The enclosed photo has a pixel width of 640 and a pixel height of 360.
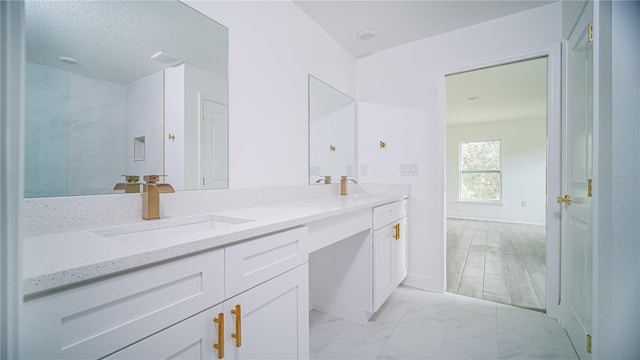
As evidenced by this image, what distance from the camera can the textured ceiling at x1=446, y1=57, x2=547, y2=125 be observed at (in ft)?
10.7

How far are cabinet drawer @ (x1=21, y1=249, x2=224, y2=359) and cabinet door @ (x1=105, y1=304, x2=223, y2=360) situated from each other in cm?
2

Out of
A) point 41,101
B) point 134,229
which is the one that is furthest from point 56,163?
point 134,229

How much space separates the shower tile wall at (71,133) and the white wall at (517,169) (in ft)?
22.9

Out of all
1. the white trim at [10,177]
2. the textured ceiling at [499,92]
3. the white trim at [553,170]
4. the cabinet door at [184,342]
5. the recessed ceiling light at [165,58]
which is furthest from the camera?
the textured ceiling at [499,92]

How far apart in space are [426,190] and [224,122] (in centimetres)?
184

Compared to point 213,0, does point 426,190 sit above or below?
below

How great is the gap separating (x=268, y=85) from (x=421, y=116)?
1.47m

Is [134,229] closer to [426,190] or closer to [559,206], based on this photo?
[426,190]

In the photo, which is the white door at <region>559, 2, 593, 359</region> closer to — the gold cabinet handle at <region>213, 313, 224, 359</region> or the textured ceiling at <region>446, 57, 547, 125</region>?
the textured ceiling at <region>446, 57, 547, 125</region>

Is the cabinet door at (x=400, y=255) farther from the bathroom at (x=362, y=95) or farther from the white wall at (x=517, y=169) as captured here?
the white wall at (x=517, y=169)

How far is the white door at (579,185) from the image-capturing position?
4.37 ft

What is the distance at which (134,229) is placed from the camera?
0.96 meters

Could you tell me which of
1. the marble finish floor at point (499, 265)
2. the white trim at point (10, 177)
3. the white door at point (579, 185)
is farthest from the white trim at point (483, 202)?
the white trim at point (10, 177)

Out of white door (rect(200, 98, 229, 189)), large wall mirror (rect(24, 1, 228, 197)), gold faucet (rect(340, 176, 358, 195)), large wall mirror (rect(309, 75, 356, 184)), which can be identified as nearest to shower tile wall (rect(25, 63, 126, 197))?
large wall mirror (rect(24, 1, 228, 197))
